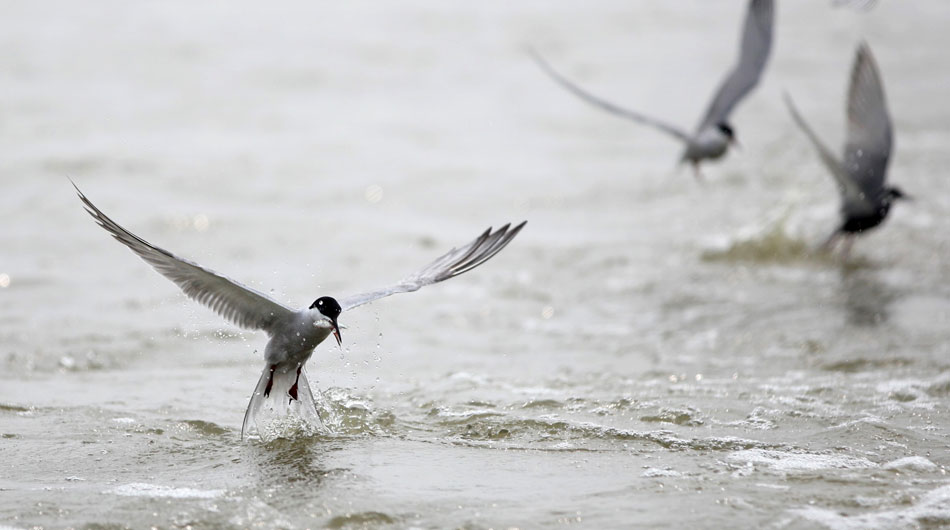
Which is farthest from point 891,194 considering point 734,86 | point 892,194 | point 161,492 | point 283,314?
point 161,492

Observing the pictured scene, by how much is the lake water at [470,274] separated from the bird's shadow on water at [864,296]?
0.04 meters

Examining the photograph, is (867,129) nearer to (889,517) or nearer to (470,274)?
(470,274)

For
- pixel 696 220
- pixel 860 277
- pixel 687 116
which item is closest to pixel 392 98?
pixel 687 116

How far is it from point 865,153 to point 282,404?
603 centimetres

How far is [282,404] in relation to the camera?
6051 millimetres

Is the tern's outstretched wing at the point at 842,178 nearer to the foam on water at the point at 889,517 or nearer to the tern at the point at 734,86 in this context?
the tern at the point at 734,86

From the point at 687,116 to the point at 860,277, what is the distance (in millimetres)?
6396

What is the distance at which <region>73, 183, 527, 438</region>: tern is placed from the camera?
5684 millimetres

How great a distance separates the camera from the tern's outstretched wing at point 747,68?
34.3 feet

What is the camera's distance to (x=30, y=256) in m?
10.7

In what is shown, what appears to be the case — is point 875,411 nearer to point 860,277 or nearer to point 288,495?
point 288,495

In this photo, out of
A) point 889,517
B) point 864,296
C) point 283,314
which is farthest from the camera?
point 864,296

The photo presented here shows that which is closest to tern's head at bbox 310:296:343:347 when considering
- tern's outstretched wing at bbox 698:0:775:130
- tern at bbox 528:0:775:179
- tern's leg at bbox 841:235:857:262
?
tern at bbox 528:0:775:179

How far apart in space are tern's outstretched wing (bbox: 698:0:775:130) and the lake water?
1.43 metres
